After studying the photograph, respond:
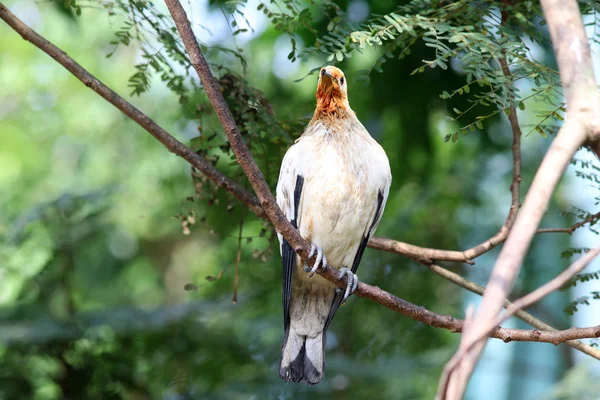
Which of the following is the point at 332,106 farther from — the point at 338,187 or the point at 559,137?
the point at 559,137

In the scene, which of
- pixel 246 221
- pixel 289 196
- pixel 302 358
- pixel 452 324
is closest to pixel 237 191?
pixel 289 196

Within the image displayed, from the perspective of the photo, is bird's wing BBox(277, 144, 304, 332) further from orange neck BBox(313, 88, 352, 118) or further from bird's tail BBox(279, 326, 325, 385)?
orange neck BBox(313, 88, 352, 118)

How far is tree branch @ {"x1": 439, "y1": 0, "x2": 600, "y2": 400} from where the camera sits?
1.73 m

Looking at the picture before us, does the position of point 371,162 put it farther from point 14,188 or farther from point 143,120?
point 14,188

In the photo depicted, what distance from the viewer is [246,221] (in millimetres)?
5699

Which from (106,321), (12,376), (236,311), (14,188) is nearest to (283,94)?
(236,311)

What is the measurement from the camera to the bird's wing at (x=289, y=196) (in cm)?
402

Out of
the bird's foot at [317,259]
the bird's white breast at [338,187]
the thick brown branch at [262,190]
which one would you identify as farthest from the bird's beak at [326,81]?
the thick brown branch at [262,190]

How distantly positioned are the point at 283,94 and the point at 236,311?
2.00 metres

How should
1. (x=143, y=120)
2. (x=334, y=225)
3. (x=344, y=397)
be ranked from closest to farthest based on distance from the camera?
(x=143, y=120) < (x=334, y=225) < (x=344, y=397)

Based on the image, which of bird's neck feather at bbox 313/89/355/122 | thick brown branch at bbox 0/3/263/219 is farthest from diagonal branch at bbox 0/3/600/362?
bird's neck feather at bbox 313/89/355/122

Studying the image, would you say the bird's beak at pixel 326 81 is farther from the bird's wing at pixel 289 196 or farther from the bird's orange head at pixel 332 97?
the bird's wing at pixel 289 196

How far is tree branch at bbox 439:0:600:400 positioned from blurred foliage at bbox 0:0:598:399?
1.24 metres

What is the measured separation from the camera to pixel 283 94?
6.32m
